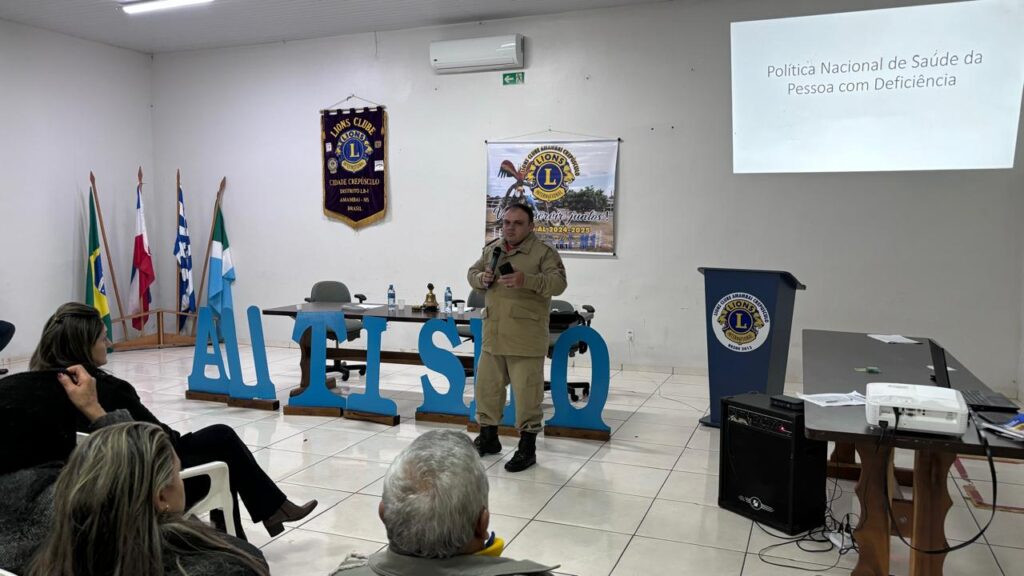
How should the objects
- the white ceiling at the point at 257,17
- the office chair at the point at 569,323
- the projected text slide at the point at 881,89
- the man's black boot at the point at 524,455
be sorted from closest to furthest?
the man's black boot at the point at 524,455 → the office chair at the point at 569,323 → the projected text slide at the point at 881,89 → the white ceiling at the point at 257,17

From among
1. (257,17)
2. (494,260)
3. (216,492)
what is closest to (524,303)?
(494,260)

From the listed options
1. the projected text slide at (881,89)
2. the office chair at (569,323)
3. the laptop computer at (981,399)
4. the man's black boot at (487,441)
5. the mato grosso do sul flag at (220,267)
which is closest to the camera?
the laptop computer at (981,399)

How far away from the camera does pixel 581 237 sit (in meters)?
7.05

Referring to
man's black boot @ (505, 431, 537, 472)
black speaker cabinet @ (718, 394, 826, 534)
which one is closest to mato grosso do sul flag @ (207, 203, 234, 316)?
man's black boot @ (505, 431, 537, 472)

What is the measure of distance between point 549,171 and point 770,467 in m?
4.30

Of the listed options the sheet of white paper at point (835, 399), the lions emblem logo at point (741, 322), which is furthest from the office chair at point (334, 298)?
the sheet of white paper at point (835, 399)

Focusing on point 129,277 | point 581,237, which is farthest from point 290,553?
point 129,277

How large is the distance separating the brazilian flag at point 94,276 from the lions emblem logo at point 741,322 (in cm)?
616

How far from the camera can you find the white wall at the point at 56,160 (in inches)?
287

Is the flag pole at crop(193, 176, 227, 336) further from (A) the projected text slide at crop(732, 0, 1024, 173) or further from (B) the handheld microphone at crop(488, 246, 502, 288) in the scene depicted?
(A) the projected text slide at crop(732, 0, 1024, 173)

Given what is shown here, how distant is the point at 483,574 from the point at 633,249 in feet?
18.7

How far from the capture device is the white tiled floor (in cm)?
300

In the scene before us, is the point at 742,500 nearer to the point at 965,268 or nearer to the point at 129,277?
the point at 965,268

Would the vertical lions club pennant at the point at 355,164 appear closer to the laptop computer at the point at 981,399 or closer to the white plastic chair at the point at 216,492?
the white plastic chair at the point at 216,492
